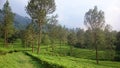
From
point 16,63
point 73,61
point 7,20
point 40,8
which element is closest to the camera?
point 16,63

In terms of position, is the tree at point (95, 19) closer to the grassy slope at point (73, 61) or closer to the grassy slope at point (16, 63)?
the grassy slope at point (73, 61)

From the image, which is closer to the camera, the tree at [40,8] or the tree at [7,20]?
the tree at [40,8]

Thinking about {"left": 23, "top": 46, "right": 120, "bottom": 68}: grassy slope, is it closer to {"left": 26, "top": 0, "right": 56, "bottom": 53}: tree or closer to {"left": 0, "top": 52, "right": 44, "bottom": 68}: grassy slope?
{"left": 0, "top": 52, "right": 44, "bottom": 68}: grassy slope

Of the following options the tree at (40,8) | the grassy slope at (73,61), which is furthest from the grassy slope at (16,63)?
the tree at (40,8)

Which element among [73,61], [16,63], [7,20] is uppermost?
[7,20]

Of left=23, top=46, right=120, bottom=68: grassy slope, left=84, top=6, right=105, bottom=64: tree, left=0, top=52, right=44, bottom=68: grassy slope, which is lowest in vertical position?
left=23, top=46, right=120, bottom=68: grassy slope

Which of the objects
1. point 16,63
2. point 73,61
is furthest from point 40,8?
point 16,63

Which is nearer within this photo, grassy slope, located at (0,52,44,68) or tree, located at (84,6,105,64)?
grassy slope, located at (0,52,44,68)

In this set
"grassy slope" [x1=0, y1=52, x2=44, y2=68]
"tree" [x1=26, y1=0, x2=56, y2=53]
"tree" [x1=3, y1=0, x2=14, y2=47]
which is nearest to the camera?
"grassy slope" [x1=0, y1=52, x2=44, y2=68]

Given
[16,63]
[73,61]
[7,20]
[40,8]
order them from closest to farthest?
[16,63] < [73,61] < [40,8] < [7,20]

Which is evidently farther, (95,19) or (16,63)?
(95,19)

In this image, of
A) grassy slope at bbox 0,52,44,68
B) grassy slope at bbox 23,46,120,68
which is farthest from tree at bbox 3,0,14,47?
grassy slope at bbox 0,52,44,68

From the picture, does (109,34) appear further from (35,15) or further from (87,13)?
(35,15)

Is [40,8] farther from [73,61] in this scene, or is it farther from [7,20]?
[7,20]
